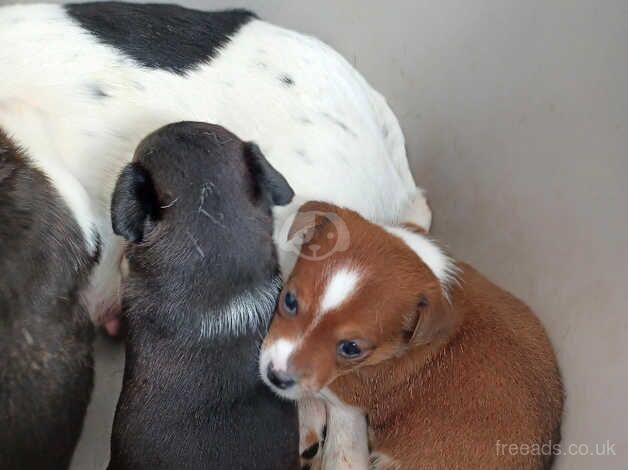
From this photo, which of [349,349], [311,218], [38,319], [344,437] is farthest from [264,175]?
[344,437]

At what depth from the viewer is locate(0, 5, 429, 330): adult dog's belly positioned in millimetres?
1431

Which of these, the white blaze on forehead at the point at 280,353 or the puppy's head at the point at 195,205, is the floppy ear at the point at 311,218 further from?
the white blaze on forehead at the point at 280,353

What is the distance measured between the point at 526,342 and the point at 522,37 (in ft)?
2.07

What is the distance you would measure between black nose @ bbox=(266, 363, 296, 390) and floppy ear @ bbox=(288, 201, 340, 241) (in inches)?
9.5

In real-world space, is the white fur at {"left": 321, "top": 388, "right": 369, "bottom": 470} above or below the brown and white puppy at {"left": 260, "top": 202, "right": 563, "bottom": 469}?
below

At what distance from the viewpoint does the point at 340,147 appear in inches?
64.5

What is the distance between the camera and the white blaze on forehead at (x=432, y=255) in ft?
4.90

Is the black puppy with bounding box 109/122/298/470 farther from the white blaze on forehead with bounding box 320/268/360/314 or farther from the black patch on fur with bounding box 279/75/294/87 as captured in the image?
the black patch on fur with bounding box 279/75/294/87

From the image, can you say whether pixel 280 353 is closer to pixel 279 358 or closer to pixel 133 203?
pixel 279 358

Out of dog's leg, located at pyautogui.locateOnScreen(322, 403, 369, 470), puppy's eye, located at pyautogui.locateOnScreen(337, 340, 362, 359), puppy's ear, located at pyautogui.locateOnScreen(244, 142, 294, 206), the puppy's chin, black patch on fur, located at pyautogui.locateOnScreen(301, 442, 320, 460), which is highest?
puppy's ear, located at pyautogui.locateOnScreen(244, 142, 294, 206)

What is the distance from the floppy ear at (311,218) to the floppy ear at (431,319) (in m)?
0.21

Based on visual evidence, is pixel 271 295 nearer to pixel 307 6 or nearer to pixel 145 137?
pixel 145 137

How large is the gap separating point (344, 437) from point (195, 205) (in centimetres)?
55

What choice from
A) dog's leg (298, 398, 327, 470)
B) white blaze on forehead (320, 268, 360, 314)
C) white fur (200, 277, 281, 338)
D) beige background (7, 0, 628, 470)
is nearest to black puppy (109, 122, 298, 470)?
white fur (200, 277, 281, 338)
